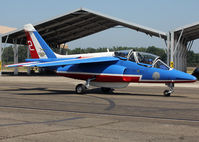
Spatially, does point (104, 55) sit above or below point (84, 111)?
above

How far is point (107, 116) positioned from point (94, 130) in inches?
83.9

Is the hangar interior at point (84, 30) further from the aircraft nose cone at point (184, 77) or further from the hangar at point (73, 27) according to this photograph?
the aircraft nose cone at point (184, 77)

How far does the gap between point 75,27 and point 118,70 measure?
27.4 meters

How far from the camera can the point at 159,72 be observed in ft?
51.4

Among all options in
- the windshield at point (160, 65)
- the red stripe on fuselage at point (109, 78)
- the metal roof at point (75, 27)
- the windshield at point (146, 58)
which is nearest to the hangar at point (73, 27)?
the metal roof at point (75, 27)

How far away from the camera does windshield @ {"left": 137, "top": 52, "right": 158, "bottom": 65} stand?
1611cm

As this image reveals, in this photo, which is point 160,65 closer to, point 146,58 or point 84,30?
point 146,58

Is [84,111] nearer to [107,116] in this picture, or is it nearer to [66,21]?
[107,116]

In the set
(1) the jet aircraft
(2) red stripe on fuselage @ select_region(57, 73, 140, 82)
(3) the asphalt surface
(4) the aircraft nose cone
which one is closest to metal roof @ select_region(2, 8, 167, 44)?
(1) the jet aircraft

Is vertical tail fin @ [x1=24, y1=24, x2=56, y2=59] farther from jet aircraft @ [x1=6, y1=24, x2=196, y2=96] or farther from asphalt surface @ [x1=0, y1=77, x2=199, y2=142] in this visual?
asphalt surface @ [x1=0, y1=77, x2=199, y2=142]

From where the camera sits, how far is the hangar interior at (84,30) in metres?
33.6

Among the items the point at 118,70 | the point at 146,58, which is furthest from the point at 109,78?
the point at 146,58

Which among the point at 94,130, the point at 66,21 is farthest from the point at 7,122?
the point at 66,21

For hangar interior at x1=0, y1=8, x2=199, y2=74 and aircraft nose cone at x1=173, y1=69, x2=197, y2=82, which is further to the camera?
hangar interior at x1=0, y1=8, x2=199, y2=74
